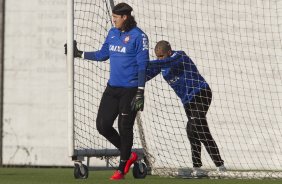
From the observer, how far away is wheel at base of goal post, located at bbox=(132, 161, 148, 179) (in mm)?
11750

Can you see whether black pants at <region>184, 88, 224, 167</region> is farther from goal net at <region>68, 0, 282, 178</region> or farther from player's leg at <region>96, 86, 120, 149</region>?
goal net at <region>68, 0, 282, 178</region>

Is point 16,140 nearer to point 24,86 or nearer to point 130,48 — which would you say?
point 24,86

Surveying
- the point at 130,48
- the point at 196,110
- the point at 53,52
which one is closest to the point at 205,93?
the point at 196,110

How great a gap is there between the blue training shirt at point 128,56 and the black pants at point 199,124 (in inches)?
49.5

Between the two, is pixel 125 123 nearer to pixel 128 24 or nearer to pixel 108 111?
pixel 108 111

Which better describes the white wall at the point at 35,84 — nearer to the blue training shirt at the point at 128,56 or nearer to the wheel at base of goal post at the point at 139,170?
the wheel at base of goal post at the point at 139,170

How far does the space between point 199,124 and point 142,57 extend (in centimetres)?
161

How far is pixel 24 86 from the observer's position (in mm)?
15336

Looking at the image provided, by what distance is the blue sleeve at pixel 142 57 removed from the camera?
10922 mm

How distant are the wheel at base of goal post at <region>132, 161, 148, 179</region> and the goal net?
8.10 feet

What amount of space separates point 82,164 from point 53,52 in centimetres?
392

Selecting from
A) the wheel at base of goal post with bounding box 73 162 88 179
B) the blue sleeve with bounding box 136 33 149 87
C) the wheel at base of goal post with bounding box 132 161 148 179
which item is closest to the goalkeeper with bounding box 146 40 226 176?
the wheel at base of goal post with bounding box 132 161 148 179

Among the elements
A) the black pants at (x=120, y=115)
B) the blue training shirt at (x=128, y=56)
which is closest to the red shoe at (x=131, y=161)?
the black pants at (x=120, y=115)

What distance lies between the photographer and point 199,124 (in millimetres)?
12258
